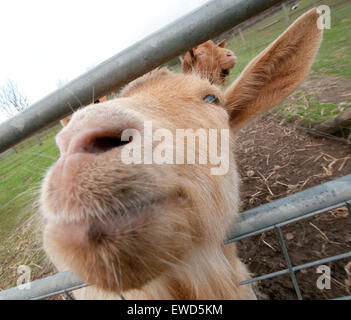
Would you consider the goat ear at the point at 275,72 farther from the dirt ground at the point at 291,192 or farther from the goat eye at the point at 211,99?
the dirt ground at the point at 291,192

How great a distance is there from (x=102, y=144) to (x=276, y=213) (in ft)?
3.02

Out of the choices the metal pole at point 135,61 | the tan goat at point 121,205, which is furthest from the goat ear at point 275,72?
the metal pole at point 135,61

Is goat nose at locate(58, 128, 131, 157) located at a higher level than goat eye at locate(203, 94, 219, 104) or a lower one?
higher

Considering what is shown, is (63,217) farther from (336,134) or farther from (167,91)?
(336,134)

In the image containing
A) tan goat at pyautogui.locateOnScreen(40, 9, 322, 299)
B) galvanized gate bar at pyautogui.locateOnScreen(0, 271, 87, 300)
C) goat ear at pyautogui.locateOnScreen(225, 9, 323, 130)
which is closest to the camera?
tan goat at pyautogui.locateOnScreen(40, 9, 322, 299)

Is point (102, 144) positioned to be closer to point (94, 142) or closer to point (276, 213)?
point (94, 142)

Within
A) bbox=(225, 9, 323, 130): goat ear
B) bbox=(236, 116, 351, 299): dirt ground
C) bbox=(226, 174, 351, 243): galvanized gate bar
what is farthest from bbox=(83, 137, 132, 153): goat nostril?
bbox=(236, 116, 351, 299): dirt ground

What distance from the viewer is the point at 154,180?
35.2 inches

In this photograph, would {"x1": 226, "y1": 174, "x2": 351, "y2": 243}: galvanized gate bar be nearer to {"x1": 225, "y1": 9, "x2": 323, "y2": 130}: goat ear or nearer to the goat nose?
the goat nose

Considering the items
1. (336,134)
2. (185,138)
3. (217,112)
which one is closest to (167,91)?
(217,112)

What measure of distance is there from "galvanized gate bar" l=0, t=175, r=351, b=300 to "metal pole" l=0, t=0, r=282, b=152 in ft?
3.05

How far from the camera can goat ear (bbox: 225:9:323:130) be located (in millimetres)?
1613

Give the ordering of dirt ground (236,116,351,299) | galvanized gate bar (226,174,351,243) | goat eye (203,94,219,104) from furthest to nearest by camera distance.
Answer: dirt ground (236,116,351,299) → goat eye (203,94,219,104) → galvanized gate bar (226,174,351,243)

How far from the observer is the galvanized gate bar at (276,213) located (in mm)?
1091
